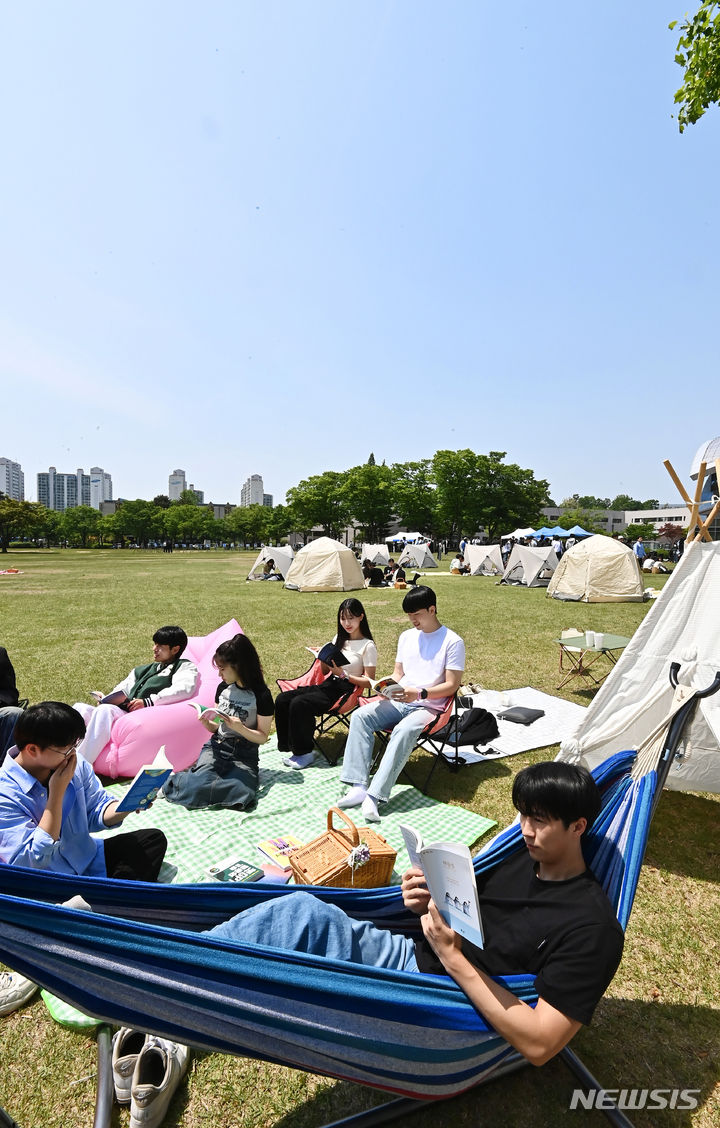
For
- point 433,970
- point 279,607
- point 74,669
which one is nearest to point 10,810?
point 433,970

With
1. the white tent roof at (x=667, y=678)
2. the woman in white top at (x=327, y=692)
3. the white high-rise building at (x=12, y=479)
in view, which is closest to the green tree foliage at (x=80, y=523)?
the woman in white top at (x=327, y=692)

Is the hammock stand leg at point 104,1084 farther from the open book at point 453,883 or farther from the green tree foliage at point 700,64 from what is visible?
the green tree foliage at point 700,64

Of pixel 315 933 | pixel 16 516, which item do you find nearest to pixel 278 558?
pixel 315 933

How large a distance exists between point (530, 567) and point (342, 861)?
21.2 meters

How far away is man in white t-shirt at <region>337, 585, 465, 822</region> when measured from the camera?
174 inches

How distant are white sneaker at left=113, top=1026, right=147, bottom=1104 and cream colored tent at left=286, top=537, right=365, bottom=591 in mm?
18134

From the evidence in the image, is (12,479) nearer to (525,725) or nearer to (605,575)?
(605,575)

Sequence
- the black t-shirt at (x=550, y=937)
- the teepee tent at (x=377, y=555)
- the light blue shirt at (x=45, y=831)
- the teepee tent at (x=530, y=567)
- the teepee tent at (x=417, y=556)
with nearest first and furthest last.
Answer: the black t-shirt at (x=550, y=937) < the light blue shirt at (x=45, y=831) < the teepee tent at (x=530, y=567) < the teepee tent at (x=377, y=555) < the teepee tent at (x=417, y=556)

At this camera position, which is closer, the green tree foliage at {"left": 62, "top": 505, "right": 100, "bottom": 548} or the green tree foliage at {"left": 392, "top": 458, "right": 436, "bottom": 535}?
the green tree foliage at {"left": 392, "top": 458, "right": 436, "bottom": 535}

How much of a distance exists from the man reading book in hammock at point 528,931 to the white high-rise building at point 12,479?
647 ft

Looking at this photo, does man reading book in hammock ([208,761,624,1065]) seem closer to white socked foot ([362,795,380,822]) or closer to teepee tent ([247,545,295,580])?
white socked foot ([362,795,380,822])

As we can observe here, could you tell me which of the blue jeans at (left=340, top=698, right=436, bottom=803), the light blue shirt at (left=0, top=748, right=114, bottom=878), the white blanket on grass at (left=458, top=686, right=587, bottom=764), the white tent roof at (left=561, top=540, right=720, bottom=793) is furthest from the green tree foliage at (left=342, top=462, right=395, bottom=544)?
the light blue shirt at (left=0, top=748, right=114, bottom=878)

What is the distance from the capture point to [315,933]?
6.51 feet

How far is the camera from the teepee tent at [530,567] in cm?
2289
